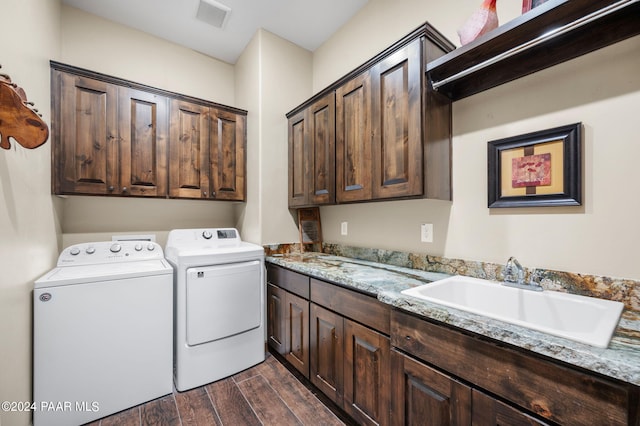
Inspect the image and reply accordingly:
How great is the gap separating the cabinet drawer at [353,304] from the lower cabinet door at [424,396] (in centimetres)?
16

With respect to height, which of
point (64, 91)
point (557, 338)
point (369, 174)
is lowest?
point (557, 338)

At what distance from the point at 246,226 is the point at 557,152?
2479 millimetres

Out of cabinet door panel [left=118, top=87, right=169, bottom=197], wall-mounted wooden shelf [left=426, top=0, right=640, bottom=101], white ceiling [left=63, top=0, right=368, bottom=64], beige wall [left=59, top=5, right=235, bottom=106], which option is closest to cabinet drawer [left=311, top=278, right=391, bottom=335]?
wall-mounted wooden shelf [left=426, top=0, right=640, bottom=101]

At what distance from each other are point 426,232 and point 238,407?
1.69 metres

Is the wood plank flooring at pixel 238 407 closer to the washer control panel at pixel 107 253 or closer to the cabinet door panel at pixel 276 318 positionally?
the cabinet door panel at pixel 276 318

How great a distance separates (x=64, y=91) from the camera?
1.96 m

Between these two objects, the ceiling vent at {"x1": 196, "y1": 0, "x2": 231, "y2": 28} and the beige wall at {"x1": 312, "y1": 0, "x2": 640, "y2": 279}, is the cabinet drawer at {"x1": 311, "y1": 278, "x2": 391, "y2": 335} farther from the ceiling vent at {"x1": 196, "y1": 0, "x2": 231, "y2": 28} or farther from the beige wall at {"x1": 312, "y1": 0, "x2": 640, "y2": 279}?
the ceiling vent at {"x1": 196, "y1": 0, "x2": 231, "y2": 28}

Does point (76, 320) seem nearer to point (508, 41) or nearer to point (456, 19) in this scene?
point (508, 41)

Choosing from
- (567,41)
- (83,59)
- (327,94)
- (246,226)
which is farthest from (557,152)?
(83,59)

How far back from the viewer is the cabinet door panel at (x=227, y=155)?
2.59m

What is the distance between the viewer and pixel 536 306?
1216 mm

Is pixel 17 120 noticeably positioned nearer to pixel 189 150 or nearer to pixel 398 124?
pixel 189 150

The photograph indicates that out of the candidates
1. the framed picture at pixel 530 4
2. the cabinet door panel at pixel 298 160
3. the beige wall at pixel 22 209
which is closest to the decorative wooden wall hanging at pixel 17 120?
the beige wall at pixel 22 209

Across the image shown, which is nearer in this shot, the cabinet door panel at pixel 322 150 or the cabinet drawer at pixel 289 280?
the cabinet drawer at pixel 289 280
